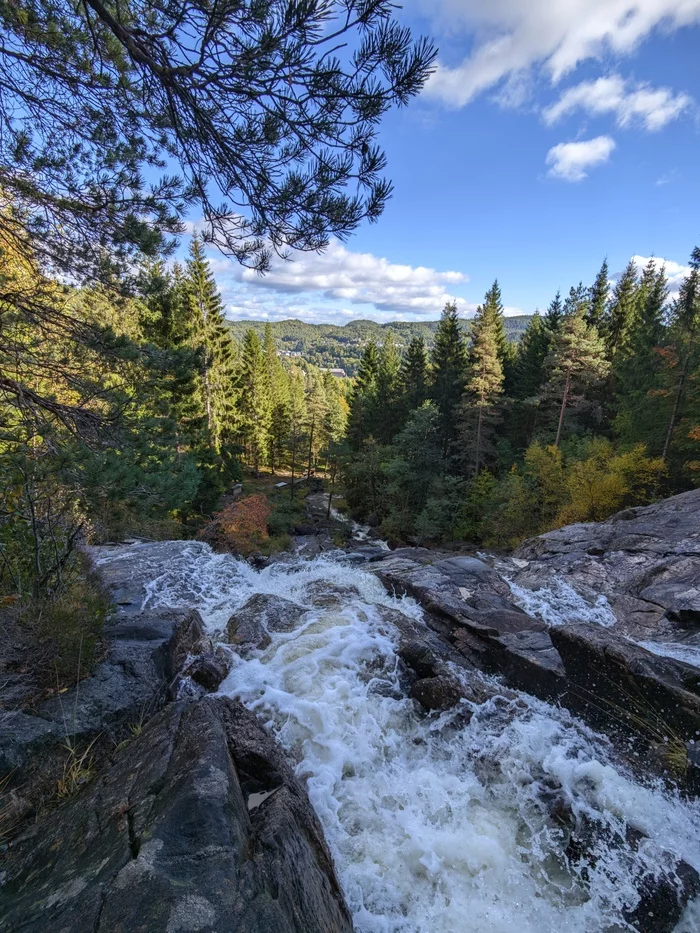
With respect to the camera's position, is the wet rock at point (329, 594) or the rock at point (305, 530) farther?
the rock at point (305, 530)

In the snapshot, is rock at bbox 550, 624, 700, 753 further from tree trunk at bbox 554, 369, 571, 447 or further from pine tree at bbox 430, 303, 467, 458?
pine tree at bbox 430, 303, 467, 458

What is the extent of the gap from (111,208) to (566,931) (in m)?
8.37

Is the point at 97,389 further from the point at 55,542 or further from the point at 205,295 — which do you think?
the point at 205,295

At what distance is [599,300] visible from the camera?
30.3 meters

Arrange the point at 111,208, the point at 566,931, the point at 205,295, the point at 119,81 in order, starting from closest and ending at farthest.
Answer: the point at 566,931
the point at 119,81
the point at 111,208
the point at 205,295

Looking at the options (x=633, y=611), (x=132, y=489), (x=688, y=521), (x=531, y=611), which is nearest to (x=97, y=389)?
(x=132, y=489)

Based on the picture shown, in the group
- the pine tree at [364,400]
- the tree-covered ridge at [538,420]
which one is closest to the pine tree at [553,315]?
the tree-covered ridge at [538,420]

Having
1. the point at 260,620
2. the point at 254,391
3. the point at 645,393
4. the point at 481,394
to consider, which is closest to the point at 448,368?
the point at 481,394

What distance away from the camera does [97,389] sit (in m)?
4.86

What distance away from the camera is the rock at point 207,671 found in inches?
241

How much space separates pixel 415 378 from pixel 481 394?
8.36 meters

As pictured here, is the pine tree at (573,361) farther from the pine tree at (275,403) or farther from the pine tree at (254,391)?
the pine tree at (275,403)

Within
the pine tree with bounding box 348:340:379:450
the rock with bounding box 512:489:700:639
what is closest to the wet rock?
the rock with bounding box 512:489:700:639

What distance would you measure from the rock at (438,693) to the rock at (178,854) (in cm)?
287
